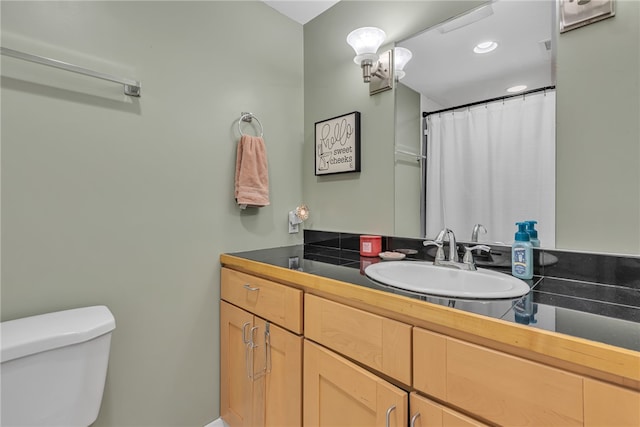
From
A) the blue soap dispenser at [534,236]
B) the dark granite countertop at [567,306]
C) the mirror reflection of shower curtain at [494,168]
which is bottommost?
the dark granite countertop at [567,306]

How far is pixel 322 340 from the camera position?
0.98m

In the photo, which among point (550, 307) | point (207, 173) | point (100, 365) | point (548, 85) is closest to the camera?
point (550, 307)

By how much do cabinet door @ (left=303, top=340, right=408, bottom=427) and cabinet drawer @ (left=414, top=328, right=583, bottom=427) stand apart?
0.11 meters

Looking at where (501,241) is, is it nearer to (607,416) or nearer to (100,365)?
(607,416)

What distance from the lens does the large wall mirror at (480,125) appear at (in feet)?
3.54

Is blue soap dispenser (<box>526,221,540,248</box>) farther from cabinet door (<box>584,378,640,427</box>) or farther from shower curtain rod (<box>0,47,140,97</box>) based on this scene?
shower curtain rod (<box>0,47,140,97</box>)

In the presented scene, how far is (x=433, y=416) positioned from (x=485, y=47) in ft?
4.40

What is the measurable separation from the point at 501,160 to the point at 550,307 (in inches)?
26.2

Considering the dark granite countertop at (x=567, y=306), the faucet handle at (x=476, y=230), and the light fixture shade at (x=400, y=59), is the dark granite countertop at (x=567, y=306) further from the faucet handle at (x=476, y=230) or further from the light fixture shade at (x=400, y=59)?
the light fixture shade at (x=400, y=59)

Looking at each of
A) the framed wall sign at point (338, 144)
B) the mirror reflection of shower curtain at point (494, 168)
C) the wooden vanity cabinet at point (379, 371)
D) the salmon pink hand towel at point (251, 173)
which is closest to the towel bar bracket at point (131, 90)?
the salmon pink hand towel at point (251, 173)

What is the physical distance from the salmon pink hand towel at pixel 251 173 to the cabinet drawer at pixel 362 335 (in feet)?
2.20

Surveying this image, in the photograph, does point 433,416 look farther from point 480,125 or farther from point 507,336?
point 480,125

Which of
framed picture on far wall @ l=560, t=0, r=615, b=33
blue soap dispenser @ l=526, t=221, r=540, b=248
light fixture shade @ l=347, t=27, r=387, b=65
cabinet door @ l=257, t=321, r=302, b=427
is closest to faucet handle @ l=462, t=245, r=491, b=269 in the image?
blue soap dispenser @ l=526, t=221, r=540, b=248

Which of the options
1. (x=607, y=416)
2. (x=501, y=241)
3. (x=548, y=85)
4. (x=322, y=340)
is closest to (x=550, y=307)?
(x=607, y=416)
